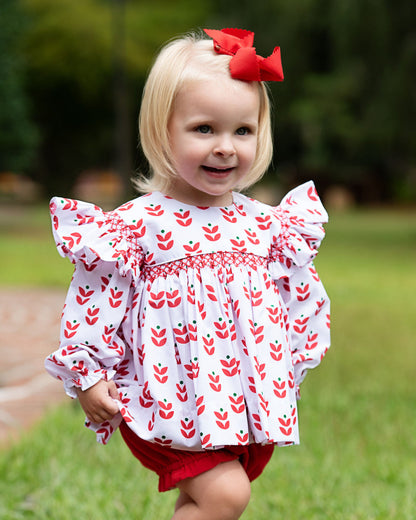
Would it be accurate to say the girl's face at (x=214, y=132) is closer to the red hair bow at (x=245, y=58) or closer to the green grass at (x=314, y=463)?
the red hair bow at (x=245, y=58)

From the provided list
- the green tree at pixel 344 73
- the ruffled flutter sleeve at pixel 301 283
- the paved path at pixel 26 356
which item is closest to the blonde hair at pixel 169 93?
the ruffled flutter sleeve at pixel 301 283

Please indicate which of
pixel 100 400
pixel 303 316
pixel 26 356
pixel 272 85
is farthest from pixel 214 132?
pixel 272 85

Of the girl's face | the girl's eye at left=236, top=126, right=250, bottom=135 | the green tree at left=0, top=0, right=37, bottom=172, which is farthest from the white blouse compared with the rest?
the green tree at left=0, top=0, right=37, bottom=172

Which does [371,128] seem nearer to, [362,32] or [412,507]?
[362,32]

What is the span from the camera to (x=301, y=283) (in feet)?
7.48

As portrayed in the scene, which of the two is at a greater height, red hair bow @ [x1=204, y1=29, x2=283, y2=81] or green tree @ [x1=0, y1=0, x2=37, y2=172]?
red hair bow @ [x1=204, y1=29, x2=283, y2=81]

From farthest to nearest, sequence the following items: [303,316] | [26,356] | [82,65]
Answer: [82,65] < [26,356] < [303,316]

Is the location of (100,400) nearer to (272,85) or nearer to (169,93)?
(169,93)

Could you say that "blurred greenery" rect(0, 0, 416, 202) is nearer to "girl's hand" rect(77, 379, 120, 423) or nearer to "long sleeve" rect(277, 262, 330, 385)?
"long sleeve" rect(277, 262, 330, 385)

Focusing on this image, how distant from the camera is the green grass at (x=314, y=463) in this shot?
3145 millimetres

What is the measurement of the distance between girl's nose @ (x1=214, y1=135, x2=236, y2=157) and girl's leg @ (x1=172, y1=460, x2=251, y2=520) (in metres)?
0.79

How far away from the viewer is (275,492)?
337 cm

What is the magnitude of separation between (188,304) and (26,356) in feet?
12.6

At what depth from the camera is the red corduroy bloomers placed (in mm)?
2066
